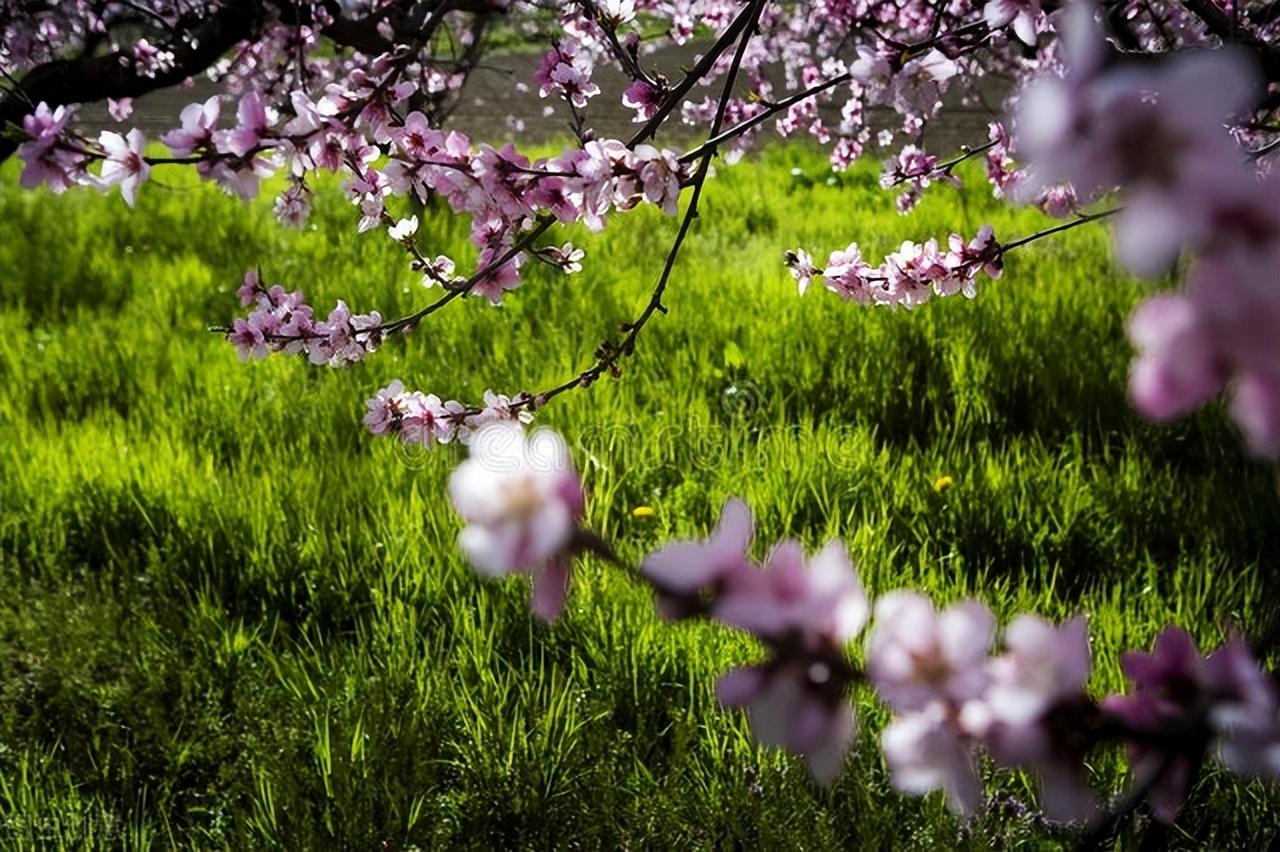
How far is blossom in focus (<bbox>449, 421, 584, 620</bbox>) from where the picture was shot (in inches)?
21.7

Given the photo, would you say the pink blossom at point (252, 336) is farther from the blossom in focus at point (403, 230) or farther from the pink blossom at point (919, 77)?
the pink blossom at point (919, 77)

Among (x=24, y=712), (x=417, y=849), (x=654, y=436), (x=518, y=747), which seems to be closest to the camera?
(x=417, y=849)

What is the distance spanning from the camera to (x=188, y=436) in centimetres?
277

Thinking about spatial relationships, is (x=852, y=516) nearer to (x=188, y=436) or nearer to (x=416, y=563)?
(x=416, y=563)

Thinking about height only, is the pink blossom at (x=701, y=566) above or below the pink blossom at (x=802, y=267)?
below

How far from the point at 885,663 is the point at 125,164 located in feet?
3.35

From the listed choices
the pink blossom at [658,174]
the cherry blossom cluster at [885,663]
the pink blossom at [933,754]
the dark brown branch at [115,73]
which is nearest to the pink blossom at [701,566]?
the cherry blossom cluster at [885,663]

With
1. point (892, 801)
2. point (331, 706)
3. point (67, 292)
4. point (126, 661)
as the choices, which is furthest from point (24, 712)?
point (67, 292)

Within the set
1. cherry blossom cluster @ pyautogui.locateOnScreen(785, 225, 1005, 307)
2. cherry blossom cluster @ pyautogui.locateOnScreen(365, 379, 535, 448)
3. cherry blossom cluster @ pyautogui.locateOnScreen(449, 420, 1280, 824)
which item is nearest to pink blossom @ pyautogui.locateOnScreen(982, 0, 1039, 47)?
cherry blossom cluster @ pyautogui.locateOnScreen(785, 225, 1005, 307)

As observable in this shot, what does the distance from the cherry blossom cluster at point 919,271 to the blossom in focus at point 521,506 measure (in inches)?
53.0

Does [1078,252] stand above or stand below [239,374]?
above

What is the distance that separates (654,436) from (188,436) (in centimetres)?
118

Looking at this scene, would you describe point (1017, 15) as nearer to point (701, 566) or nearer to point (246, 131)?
point (246, 131)

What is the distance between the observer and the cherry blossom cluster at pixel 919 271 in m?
1.87
